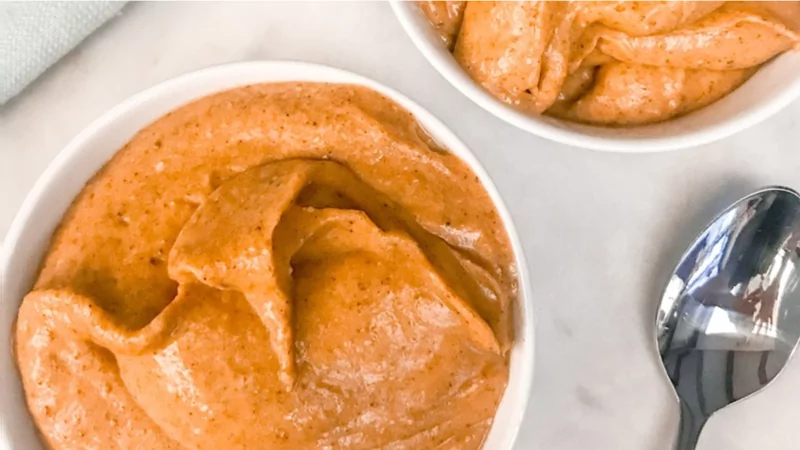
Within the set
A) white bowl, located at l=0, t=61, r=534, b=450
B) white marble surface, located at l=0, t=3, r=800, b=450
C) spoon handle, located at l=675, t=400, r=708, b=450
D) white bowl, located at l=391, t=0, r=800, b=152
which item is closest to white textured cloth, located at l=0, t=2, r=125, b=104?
white marble surface, located at l=0, t=3, r=800, b=450

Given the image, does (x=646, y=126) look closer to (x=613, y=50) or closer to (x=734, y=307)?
(x=613, y=50)

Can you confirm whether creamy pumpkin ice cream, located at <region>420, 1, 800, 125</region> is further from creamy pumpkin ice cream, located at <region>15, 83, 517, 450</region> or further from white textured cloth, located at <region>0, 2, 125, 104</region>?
white textured cloth, located at <region>0, 2, 125, 104</region>

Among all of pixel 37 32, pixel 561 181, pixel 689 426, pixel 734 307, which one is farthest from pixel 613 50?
pixel 37 32

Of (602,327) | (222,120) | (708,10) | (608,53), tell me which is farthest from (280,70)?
(602,327)

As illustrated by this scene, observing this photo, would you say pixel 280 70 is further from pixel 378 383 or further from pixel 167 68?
pixel 378 383

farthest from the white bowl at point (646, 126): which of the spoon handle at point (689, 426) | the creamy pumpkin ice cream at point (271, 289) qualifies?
the spoon handle at point (689, 426)
